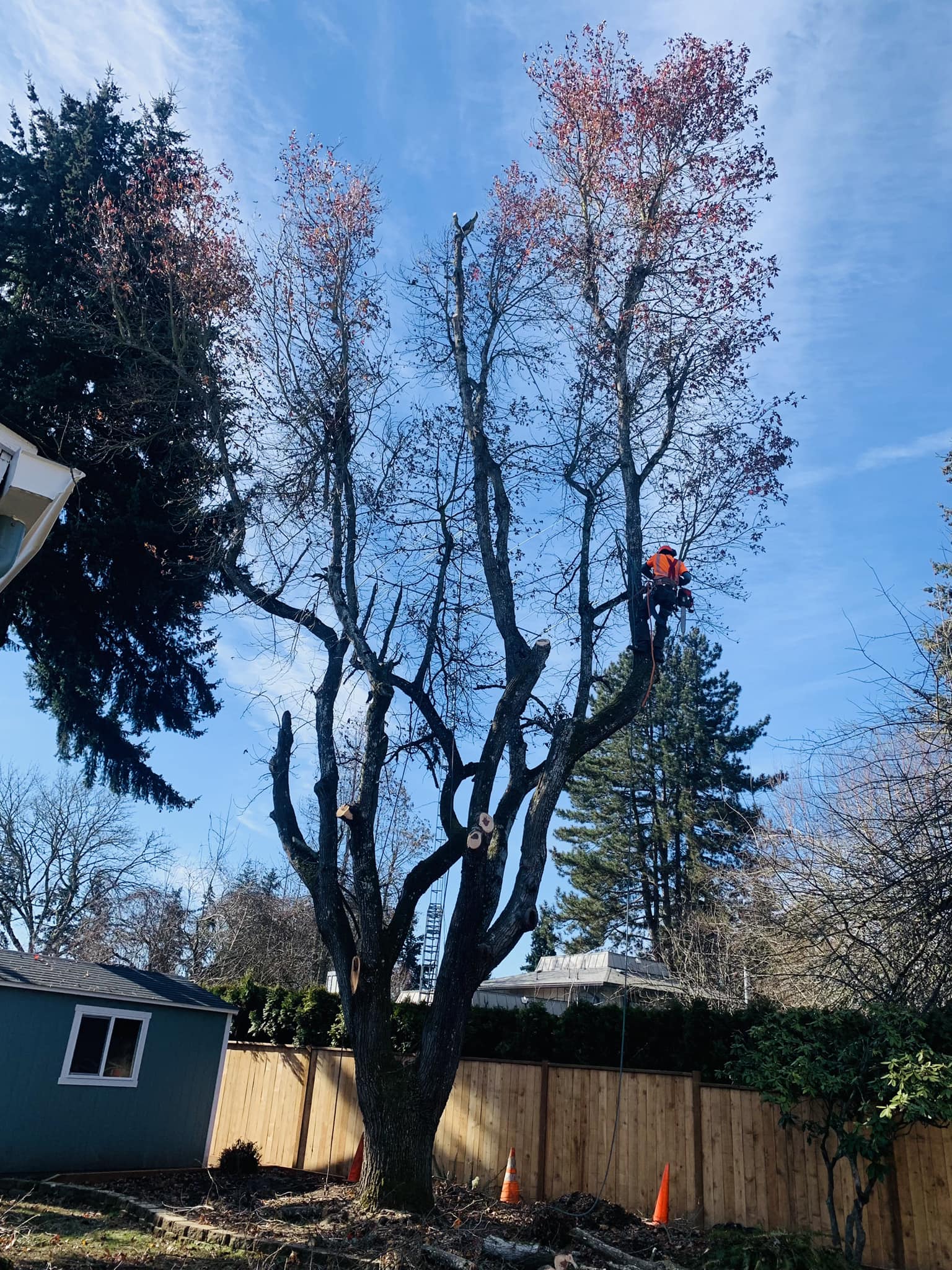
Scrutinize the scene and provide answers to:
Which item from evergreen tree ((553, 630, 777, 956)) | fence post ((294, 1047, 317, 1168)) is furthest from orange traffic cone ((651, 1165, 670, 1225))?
evergreen tree ((553, 630, 777, 956))

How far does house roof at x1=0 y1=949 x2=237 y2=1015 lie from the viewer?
1205 cm

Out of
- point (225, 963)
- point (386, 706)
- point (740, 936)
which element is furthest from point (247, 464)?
point (225, 963)

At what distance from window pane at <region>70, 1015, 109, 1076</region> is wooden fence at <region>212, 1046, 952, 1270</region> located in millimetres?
2940

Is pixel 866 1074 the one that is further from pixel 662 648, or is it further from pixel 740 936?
pixel 740 936

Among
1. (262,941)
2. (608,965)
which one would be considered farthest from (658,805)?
(262,941)

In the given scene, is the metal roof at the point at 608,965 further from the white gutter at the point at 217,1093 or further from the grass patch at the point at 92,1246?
the grass patch at the point at 92,1246

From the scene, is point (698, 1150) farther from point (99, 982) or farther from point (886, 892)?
point (99, 982)

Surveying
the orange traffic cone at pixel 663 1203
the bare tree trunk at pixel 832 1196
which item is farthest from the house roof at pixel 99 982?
the bare tree trunk at pixel 832 1196

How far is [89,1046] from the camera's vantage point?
40.9 feet

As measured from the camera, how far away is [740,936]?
16656mm

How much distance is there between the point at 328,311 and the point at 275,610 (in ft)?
12.6

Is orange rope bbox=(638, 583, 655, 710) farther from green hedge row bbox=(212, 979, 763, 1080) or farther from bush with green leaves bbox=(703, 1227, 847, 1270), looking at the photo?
bush with green leaves bbox=(703, 1227, 847, 1270)

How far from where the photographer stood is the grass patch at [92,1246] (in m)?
6.37

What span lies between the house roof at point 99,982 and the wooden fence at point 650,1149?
2488 mm
